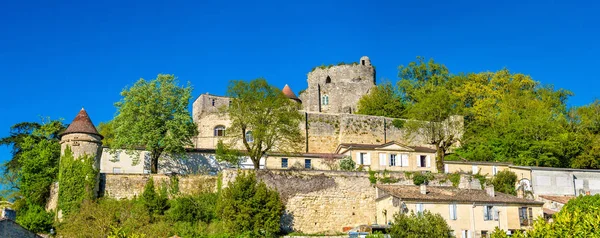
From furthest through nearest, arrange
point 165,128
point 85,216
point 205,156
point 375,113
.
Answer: point 375,113, point 205,156, point 165,128, point 85,216

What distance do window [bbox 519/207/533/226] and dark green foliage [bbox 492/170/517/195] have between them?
3.63 meters

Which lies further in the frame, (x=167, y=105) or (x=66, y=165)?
(x=167, y=105)

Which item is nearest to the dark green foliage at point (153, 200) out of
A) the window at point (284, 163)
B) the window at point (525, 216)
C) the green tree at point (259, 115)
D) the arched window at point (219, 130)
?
the green tree at point (259, 115)

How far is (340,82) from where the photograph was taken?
70.3m

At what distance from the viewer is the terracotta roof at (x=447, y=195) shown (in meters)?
39.6

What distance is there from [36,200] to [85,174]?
15.6 feet

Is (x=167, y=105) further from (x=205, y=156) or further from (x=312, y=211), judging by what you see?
(x=312, y=211)

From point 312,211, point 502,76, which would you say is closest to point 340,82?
point 502,76

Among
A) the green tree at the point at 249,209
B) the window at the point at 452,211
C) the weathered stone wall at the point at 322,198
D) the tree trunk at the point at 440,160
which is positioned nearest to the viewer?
the green tree at the point at 249,209

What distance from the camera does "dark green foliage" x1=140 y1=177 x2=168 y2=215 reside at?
38.2 meters

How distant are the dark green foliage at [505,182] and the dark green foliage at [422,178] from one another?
199 inches

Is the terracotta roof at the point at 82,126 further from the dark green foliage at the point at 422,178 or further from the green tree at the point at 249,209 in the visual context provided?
the dark green foliage at the point at 422,178

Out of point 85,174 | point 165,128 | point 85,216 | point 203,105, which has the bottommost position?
point 85,216

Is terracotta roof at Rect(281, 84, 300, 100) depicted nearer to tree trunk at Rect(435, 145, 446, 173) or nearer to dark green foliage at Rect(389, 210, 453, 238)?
tree trunk at Rect(435, 145, 446, 173)
